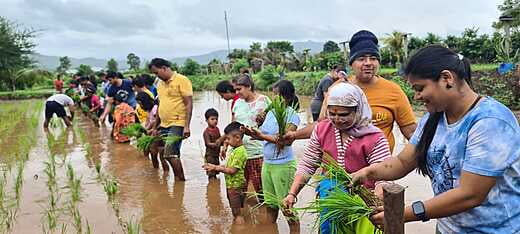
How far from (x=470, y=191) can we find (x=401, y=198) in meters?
0.20

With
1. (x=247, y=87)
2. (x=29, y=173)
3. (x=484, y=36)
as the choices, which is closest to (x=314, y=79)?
(x=484, y=36)

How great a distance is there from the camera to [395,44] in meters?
25.4

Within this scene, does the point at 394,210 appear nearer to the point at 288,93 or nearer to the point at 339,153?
the point at 339,153

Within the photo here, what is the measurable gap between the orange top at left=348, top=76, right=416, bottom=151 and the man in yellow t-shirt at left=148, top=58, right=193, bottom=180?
3.08m

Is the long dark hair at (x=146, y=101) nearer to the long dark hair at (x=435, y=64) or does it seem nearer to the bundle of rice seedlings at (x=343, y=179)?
the bundle of rice seedlings at (x=343, y=179)

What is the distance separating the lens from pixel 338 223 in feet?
6.84

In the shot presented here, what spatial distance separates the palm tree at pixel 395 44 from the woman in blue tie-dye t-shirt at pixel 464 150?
79.3 ft

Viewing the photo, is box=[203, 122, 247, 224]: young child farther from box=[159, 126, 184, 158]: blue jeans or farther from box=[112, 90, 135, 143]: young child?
box=[112, 90, 135, 143]: young child

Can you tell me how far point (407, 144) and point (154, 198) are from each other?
153 inches

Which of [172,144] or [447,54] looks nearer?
[447,54]

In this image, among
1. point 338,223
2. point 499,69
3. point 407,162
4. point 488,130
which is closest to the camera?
point 488,130

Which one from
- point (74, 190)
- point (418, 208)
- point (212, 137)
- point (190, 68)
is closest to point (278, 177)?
point (212, 137)

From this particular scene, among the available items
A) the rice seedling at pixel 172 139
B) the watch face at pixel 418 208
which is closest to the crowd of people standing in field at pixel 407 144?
the watch face at pixel 418 208

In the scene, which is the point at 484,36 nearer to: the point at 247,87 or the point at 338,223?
the point at 247,87
